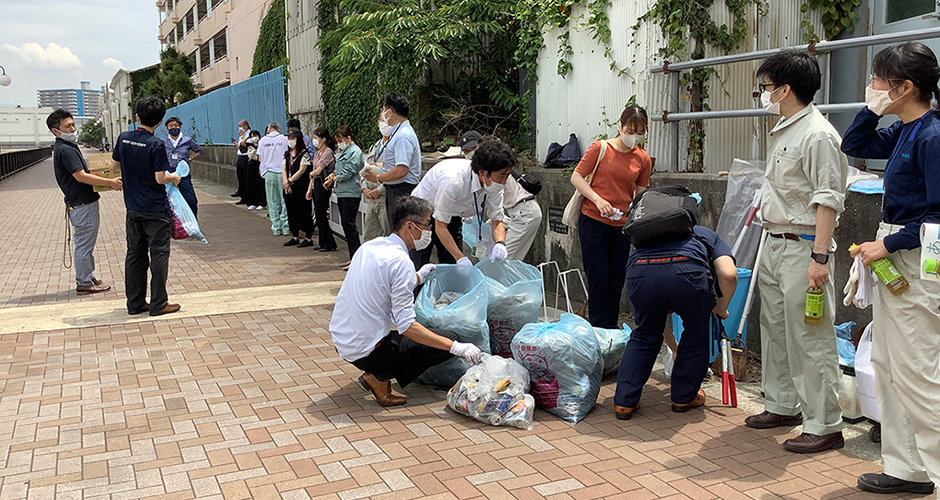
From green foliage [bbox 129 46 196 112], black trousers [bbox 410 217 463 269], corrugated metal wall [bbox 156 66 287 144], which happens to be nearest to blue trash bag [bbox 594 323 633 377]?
black trousers [bbox 410 217 463 269]

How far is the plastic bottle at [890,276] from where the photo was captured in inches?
130

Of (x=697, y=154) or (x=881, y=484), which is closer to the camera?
(x=881, y=484)

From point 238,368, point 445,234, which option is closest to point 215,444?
point 238,368

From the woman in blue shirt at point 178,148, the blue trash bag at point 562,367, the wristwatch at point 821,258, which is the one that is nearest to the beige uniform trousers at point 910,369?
the wristwatch at point 821,258

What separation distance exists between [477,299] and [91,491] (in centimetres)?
230

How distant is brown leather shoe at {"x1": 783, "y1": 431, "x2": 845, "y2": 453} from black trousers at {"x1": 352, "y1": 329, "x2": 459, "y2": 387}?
195 centimetres

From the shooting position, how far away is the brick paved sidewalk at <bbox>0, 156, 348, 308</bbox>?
8.62m

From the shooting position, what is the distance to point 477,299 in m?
4.89

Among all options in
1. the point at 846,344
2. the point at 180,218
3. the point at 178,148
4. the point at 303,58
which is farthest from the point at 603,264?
the point at 303,58

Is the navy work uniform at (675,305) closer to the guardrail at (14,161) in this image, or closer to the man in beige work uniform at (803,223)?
the man in beige work uniform at (803,223)

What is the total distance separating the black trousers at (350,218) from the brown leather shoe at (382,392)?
462 cm

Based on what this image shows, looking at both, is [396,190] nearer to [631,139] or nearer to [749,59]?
[631,139]

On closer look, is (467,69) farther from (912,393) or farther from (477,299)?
(912,393)

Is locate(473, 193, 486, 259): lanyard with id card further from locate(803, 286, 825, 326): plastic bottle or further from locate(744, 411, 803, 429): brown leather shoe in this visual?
locate(803, 286, 825, 326): plastic bottle
